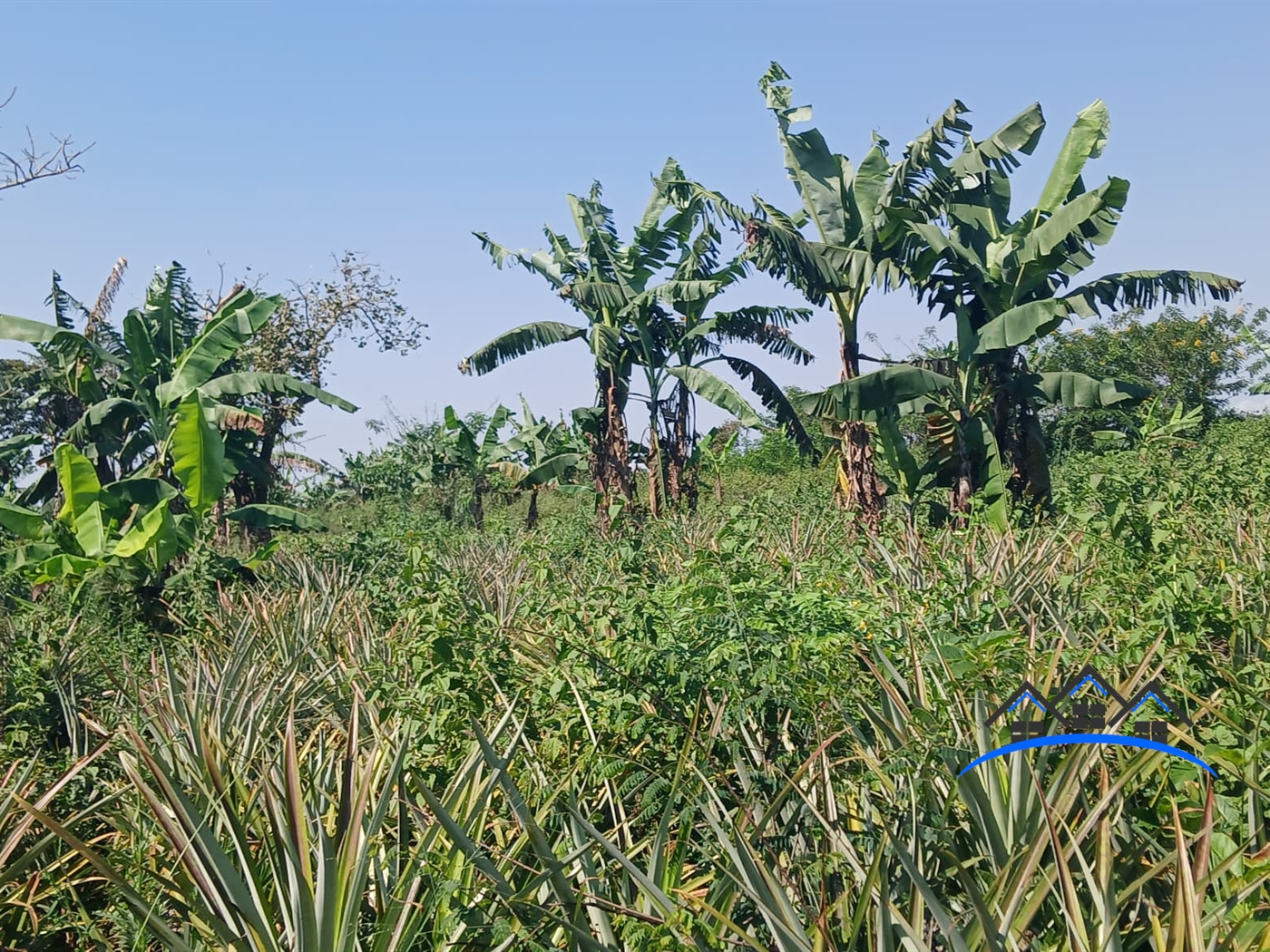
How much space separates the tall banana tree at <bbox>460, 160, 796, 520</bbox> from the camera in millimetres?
15289

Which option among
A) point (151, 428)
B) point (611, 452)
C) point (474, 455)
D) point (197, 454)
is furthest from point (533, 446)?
point (197, 454)

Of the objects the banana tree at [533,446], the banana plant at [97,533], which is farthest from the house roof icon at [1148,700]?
the banana tree at [533,446]

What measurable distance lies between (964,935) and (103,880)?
10.5 ft

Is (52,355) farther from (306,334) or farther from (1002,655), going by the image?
(1002,655)

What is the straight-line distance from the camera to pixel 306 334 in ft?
71.2

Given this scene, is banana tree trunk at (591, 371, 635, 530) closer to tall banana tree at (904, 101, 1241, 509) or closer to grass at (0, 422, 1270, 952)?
tall banana tree at (904, 101, 1241, 509)

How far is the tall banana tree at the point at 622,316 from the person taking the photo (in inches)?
602

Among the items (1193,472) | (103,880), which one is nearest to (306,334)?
(1193,472)

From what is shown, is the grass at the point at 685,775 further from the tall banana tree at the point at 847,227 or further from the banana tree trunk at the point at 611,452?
the banana tree trunk at the point at 611,452

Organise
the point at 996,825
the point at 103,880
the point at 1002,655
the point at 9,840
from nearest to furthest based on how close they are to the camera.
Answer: the point at 996,825, the point at 9,840, the point at 1002,655, the point at 103,880

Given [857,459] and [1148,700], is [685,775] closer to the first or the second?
[1148,700]

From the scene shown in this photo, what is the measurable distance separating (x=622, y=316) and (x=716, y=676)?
12292mm

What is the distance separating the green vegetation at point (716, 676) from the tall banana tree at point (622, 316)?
3.84 feet

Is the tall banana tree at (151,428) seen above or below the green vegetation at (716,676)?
above
